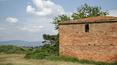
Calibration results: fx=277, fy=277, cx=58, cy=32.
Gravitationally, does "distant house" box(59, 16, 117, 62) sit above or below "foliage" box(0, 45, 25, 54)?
above

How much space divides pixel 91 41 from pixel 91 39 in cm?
23

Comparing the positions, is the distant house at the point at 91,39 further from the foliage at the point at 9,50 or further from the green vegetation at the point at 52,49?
the foliage at the point at 9,50

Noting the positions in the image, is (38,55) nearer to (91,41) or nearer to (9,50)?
(91,41)

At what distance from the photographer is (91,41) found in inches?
1225

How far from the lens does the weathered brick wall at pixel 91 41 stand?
29672 millimetres

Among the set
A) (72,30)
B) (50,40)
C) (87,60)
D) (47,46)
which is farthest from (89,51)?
(50,40)

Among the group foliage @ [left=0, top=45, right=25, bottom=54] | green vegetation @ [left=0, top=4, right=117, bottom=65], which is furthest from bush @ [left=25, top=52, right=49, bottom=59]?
foliage @ [left=0, top=45, right=25, bottom=54]

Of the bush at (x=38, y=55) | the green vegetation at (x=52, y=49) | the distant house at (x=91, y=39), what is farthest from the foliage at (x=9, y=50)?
the distant house at (x=91, y=39)

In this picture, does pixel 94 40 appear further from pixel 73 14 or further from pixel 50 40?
pixel 73 14

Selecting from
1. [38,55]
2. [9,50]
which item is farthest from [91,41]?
[9,50]

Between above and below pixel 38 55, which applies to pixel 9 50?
below

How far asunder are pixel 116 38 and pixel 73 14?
78.9ft

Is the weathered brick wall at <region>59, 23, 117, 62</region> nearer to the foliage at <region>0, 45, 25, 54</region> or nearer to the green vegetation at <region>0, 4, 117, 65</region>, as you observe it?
the green vegetation at <region>0, 4, 117, 65</region>

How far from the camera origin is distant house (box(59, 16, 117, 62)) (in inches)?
1169
